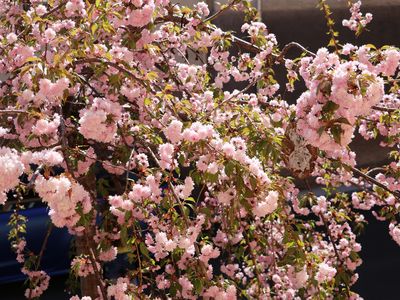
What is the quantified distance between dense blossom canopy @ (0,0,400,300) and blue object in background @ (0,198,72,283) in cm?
163

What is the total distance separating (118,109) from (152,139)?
0.63 m

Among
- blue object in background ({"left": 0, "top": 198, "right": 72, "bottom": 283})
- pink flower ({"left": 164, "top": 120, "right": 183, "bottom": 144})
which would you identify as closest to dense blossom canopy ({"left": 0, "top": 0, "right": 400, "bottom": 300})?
pink flower ({"left": 164, "top": 120, "right": 183, "bottom": 144})

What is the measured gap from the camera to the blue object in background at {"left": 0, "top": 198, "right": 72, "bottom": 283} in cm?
600

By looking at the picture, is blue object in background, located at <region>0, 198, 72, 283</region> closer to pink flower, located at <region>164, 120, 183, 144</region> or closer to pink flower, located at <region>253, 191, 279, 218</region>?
pink flower, located at <region>164, 120, 183, 144</region>

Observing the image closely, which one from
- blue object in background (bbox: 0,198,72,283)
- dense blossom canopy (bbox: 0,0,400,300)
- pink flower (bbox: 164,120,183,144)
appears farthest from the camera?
blue object in background (bbox: 0,198,72,283)

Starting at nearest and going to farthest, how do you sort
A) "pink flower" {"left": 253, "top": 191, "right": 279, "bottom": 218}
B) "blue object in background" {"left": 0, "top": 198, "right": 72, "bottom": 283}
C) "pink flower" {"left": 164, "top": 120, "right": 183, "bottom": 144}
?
"pink flower" {"left": 253, "top": 191, "right": 279, "bottom": 218} → "pink flower" {"left": 164, "top": 120, "right": 183, "bottom": 144} → "blue object in background" {"left": 0, "top": 198, "right": 72, "bottom": 283}

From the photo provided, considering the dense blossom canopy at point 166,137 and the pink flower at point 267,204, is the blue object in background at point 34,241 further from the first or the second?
the pink flower at point 267,204

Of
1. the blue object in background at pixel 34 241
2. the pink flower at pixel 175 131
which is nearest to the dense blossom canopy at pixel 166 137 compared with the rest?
the pink flower at pixel 175 131

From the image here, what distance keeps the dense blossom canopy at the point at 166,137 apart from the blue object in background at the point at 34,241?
1.63m

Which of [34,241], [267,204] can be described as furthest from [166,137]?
[34,241]

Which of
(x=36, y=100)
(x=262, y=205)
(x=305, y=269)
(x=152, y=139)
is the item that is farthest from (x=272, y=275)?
(x=36, y=100)

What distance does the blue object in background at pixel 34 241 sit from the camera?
600 centimetres

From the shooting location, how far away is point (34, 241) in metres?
6.01

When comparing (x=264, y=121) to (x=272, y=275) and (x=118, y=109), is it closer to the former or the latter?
(x=118, y=109)
